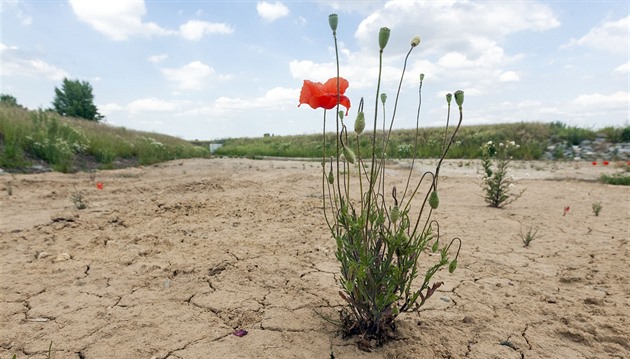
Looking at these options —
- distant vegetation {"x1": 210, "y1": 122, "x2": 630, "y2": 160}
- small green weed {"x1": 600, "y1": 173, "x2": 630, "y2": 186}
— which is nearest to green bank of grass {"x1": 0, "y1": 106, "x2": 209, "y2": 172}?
distant vegetation {"x1": 210, "y1": 122, "x2": 630, "y2": 160}

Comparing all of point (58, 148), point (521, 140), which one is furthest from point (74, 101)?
point (521, 140)

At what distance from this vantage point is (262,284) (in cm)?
224

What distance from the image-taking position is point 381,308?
1534 millimetres

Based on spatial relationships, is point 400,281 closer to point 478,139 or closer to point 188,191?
point 188,191

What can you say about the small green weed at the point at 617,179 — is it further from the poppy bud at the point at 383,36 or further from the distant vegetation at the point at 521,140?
the poppy bud at the point at 383,36

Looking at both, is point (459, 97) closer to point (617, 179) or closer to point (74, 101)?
point (617, 179)

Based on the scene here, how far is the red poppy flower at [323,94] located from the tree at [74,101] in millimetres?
30101

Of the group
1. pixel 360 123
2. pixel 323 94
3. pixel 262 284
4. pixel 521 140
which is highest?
pixel 521 140

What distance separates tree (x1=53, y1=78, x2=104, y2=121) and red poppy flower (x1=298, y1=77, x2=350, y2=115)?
30101 mm

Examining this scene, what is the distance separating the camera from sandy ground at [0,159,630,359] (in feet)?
5.45

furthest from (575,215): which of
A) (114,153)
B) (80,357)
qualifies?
(114,153)

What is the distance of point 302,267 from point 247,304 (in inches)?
22.8

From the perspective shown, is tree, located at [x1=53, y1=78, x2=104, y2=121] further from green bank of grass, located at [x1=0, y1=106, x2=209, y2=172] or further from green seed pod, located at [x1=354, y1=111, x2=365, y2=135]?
green seed pod, located at [x1=354, y1=111, x2=365, y2=135]

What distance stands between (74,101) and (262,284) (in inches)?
1184
